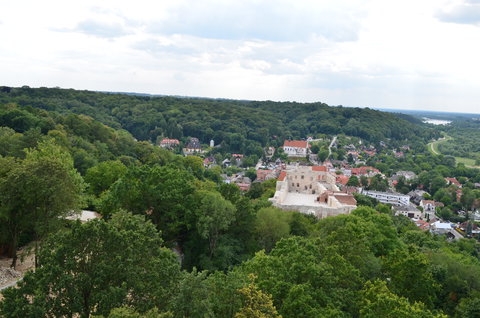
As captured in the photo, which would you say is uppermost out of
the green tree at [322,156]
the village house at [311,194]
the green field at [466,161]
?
the village house at [311,194]

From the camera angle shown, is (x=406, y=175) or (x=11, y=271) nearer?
(x=11, y=271)

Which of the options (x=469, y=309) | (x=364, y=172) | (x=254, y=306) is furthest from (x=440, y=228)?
(x=254, y=306)

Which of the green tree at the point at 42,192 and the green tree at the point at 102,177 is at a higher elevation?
the green tree at the point at 42,192

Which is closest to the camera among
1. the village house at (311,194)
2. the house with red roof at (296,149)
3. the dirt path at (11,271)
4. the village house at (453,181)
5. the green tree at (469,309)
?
the dirt path at (11,271)

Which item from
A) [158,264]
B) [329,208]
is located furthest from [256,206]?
[158,264]

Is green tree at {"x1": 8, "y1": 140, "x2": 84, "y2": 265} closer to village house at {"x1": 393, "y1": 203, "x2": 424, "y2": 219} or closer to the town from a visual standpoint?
the town

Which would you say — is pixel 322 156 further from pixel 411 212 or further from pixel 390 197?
pixel 411 212

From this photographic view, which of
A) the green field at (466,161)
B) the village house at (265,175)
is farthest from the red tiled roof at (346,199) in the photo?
the green field at (466,161)

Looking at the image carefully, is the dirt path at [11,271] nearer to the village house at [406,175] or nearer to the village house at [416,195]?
the village house at [416,195]
